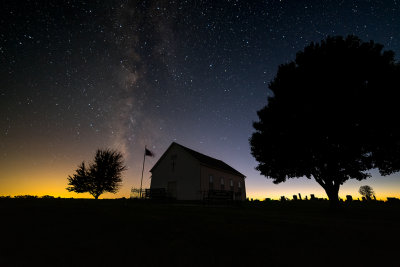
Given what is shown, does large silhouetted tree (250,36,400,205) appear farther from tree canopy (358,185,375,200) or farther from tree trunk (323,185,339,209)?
tree canopy (358,185,375,200)

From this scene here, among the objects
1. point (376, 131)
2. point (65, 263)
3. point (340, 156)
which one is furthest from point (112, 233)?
point (376, 131)

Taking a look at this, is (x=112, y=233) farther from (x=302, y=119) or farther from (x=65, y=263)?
(x=302, y=119)

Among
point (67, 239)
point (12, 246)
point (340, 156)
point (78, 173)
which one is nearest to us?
point (12, 246)

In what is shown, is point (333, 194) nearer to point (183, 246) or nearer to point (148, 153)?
point (183, 246)

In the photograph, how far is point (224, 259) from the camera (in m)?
4.61

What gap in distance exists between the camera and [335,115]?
1703 centimetres

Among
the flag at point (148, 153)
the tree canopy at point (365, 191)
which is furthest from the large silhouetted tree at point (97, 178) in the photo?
the tree canopy at point (365, 191)

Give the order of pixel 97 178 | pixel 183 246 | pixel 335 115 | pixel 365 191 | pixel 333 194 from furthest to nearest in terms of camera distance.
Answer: pixel 365 191 < pixel 97 178 < pixel 333 194 < pixel 335 115 < pixel 183 246

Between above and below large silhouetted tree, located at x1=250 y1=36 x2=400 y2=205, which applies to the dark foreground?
below

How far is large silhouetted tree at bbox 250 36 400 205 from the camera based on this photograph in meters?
16.3

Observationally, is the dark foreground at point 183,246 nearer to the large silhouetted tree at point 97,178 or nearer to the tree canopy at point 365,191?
the large silhouetted tree at point 97,178

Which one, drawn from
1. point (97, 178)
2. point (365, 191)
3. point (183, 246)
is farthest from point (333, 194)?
point (365, 191)

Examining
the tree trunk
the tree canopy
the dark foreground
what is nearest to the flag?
the dark foreground

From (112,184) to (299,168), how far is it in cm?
3806
